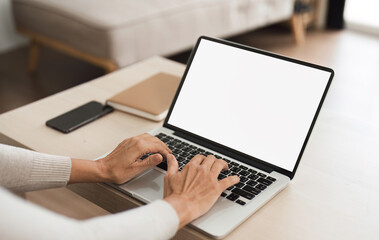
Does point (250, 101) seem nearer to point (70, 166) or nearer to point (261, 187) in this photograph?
point (261, 187)

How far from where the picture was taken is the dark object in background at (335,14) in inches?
140

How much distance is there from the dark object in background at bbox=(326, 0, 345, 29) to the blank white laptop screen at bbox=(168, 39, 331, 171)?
275 cm

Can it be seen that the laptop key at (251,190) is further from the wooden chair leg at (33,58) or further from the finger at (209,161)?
the wooden chair leg at (33,58)

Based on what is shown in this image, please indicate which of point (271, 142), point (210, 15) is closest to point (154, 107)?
point (271, 142)

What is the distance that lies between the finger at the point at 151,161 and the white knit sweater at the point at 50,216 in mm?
144

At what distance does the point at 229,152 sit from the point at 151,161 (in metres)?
0.18

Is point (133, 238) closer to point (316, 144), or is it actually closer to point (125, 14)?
point (316, 144)

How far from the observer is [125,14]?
7.90 ft

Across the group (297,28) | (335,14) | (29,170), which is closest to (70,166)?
(29,170)

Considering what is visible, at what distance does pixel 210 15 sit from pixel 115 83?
1.45 m

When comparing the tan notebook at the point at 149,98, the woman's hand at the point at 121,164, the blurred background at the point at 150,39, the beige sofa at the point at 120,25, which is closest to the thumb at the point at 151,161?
the woman's hand at the point at 121,164

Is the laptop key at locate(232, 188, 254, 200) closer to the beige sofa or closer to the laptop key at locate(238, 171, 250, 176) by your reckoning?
the laptop key at locate(238, 171, 250, 176)

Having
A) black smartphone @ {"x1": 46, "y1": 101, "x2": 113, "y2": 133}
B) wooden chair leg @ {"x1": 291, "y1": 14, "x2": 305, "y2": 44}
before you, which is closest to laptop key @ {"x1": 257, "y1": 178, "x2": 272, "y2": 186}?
black smartphone @ {"x1": 46, "y1": 101, "x2": 113, "y2": 133}

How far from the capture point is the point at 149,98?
1246mm
